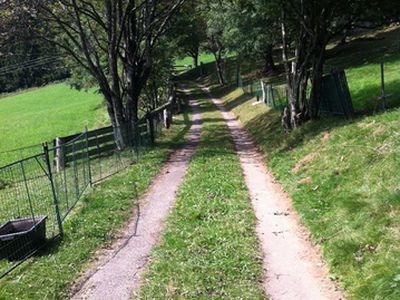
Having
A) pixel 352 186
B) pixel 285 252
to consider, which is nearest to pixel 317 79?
pixel 352 186

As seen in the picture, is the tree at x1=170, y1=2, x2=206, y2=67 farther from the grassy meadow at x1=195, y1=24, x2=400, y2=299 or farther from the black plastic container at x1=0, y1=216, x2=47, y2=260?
the black plastic container at x1=0, y1=216, x2=47, y2=260

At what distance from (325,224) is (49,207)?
7.58m

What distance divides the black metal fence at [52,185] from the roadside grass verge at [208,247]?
2391 millimetres

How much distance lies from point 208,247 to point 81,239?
8.50 feet

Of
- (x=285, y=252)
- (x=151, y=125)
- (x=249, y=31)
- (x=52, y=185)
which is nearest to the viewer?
(x=285, y=252)

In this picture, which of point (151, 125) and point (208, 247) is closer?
point (208, 247)

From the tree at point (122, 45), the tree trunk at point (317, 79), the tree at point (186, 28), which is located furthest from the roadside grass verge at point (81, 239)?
the tree at point (186, 28)

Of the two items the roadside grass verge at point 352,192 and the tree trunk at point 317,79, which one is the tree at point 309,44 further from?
the roadside grass verge at point 352,192

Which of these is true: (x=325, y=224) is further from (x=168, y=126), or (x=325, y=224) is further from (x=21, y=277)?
(x=168, y=126)

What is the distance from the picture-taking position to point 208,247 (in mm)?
8922

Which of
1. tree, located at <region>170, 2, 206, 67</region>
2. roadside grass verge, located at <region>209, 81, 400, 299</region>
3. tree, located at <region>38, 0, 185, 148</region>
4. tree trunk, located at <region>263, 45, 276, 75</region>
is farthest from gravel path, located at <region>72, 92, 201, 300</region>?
tree trunk, located at <region>263, 45, 276, 75</region>

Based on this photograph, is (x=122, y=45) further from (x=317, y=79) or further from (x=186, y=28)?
(x=186, y=28)

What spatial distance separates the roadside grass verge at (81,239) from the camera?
771cm

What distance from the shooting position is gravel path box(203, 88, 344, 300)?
23.3ft
